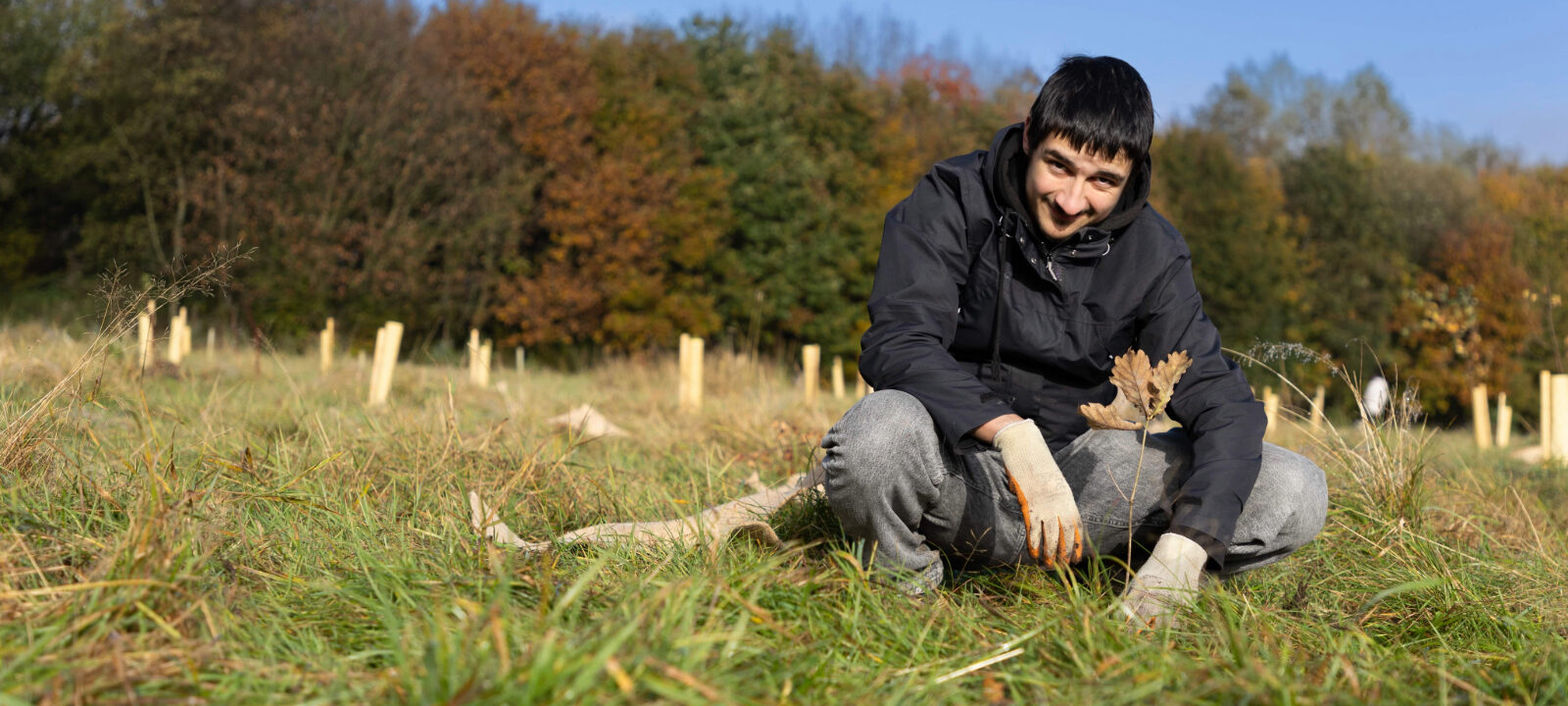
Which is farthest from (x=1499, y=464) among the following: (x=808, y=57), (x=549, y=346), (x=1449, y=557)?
(x=808, y=57)

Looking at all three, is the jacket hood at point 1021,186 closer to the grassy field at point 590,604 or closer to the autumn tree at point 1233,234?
→ the grassy field at point 590,604

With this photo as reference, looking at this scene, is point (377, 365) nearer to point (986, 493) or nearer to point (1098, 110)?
point (986, 493)

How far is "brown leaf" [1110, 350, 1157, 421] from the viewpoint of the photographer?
6.88ft

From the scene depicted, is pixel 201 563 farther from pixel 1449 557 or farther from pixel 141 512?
pixel 1449 557

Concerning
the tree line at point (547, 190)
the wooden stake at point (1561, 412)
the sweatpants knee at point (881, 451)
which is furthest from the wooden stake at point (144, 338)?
the tree line at point (547, 190)

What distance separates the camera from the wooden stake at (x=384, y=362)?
6.10 metres

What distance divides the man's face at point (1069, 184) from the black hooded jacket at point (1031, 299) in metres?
0.04

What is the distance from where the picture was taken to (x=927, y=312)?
251 cm

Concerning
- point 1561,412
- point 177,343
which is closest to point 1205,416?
point 1561,412

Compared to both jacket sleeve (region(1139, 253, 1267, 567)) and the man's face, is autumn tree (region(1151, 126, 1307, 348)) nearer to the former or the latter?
jacket sleeve (region(1139, 253, 1267, 567))

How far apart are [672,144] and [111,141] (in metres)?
9.92

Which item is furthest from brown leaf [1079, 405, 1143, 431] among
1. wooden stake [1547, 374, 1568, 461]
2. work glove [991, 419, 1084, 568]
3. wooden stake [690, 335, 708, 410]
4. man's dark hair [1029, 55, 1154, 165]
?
wooden stake [1547, 374, 1568, 461]

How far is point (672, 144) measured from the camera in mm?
21906

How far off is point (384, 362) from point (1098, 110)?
497 cm
